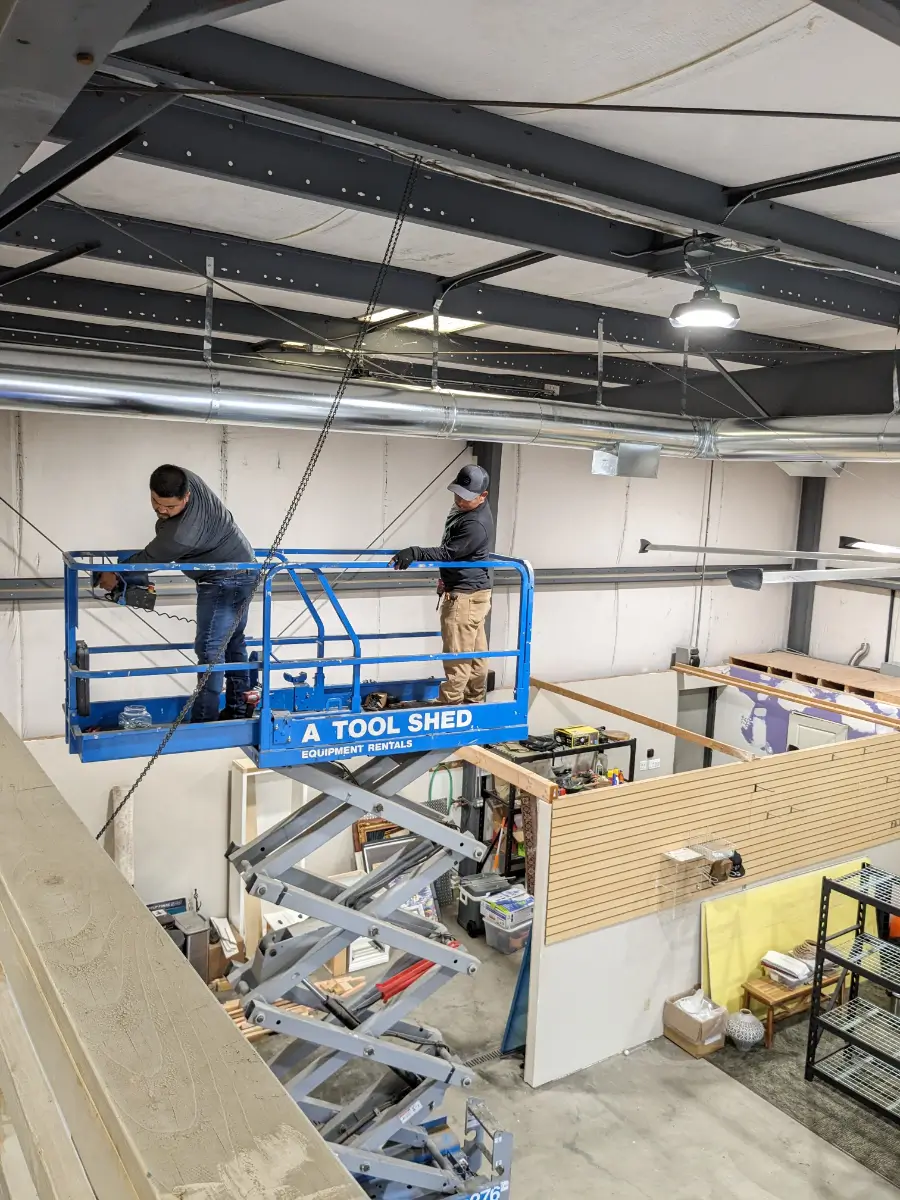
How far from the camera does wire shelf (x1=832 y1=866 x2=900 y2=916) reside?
7016mm

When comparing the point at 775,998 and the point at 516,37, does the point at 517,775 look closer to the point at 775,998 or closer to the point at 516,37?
the point at 775,998

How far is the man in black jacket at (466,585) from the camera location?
18.7 feet

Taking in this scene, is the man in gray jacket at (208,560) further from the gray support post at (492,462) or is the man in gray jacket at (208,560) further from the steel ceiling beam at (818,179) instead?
the gray support post at (492,462)

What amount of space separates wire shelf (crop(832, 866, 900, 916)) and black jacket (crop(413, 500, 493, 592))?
4195mm

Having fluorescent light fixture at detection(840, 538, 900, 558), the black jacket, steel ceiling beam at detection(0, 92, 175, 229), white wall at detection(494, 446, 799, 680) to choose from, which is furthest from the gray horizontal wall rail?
steel ceiling beam at detection(0, 92, 175, 229)

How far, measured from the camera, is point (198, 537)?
15.4 feet

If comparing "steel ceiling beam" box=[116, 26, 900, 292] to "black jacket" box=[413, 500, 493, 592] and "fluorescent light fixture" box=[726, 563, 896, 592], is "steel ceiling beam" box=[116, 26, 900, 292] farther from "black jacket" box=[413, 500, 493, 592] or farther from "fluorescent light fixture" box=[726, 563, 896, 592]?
"black jacket" box=[413, 500, 493, 592]

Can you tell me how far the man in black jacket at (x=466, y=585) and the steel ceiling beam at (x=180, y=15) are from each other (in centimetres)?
390

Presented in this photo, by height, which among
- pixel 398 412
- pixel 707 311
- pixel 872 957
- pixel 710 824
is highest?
pixel 707 311

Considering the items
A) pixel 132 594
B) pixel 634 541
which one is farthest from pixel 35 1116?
pixel 634 541

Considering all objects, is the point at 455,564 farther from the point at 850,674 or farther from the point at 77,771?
the point at 850,674

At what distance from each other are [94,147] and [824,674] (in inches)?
450

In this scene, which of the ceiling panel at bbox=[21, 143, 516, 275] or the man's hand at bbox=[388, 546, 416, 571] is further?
the man's hand at bbox=[388, 546, 416, 571]

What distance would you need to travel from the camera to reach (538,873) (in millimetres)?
6988
